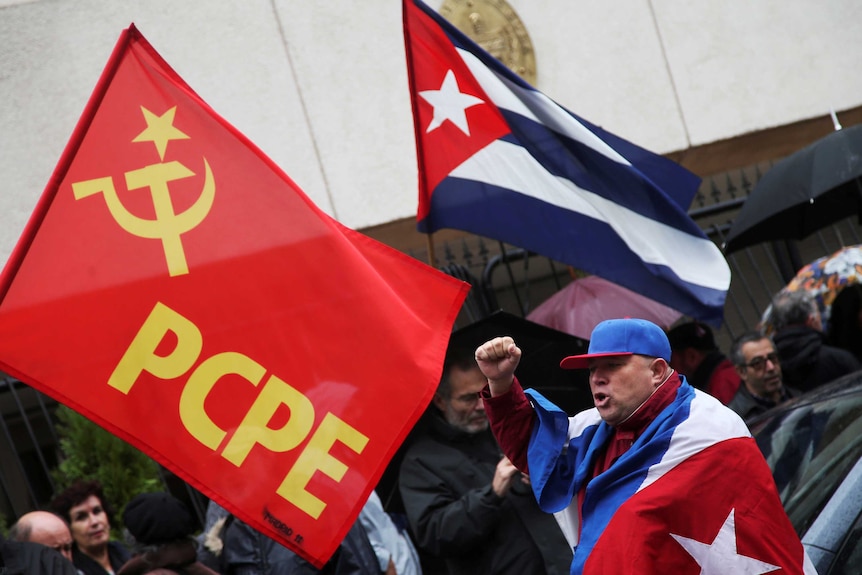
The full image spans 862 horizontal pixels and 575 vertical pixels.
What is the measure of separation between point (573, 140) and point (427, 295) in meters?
1.71

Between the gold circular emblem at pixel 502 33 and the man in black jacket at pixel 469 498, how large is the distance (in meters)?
4.13

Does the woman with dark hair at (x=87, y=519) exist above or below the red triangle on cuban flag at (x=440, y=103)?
below

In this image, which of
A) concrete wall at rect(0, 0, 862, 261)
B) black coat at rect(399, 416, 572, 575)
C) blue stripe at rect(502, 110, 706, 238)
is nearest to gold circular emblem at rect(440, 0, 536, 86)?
concrete wall at rect(0, 0, 862, 261)

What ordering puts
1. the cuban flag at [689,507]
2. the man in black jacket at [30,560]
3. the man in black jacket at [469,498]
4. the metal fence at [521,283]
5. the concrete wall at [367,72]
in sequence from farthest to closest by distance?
the concrete wall at [367,72] < the metal fence at [521,283] < the man in black jacket at [469,498] < the man in black jacket at [30,560] < the cuban flag at [689,507]

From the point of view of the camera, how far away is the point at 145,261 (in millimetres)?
3768

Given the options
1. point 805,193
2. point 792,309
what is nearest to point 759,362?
point 792,309

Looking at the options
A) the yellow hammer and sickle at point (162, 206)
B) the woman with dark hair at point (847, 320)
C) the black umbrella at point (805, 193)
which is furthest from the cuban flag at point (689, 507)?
the woman with dark hair at point (847, 320)

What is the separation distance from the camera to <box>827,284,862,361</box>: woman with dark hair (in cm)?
700

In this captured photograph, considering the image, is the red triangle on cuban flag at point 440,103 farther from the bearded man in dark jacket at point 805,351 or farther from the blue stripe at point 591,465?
the bearded man in dark jacket at point 805,351

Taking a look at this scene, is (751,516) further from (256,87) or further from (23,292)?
(256,87)

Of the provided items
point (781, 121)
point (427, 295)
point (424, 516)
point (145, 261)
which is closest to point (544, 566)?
point (424, 516)

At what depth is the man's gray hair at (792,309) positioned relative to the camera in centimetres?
679

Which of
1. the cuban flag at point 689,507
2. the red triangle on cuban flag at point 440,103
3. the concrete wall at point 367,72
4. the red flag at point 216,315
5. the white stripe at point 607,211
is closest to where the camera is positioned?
the cuban flag at point 689,507

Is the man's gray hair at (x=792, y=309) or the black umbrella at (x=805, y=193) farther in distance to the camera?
the man's gray hair at (x=792, y=309)
